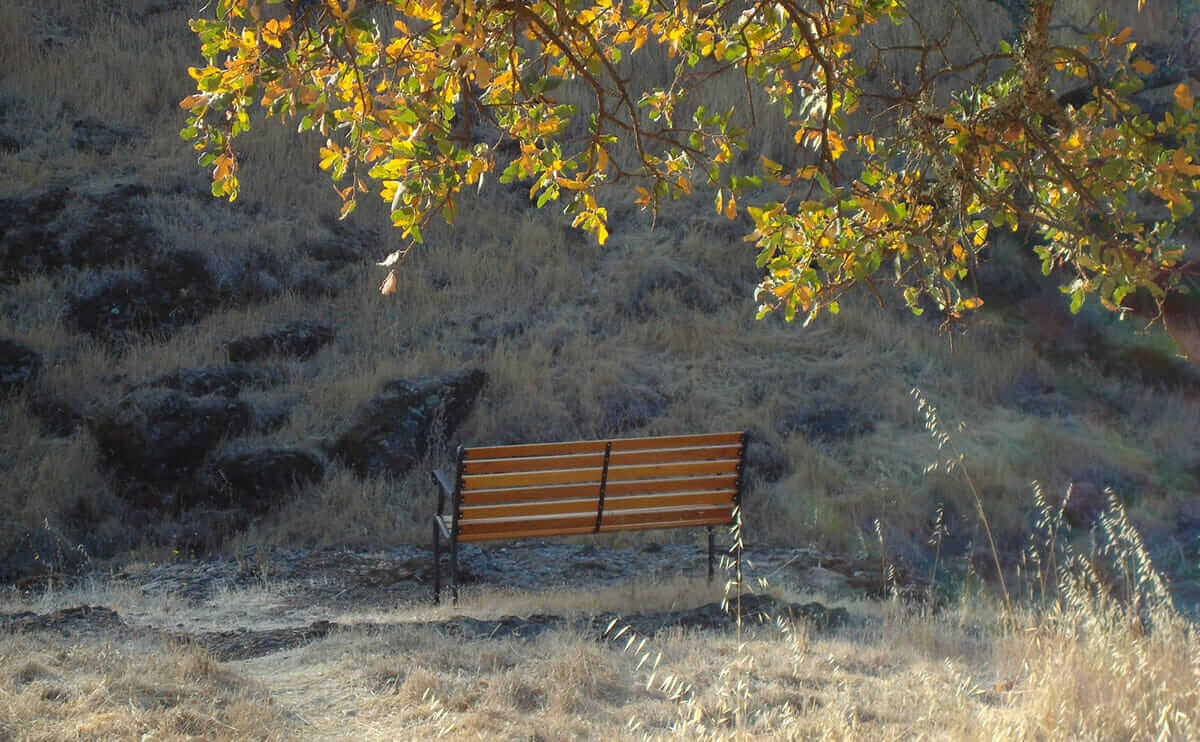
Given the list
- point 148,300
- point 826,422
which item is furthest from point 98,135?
point 826,422

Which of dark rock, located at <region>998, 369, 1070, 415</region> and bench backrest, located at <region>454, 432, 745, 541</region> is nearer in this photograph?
bench backrest, located at <region>454, 432, 745, 541</region>

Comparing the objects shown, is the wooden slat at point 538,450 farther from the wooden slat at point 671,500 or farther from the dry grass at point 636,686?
the dry grass at point 636,686

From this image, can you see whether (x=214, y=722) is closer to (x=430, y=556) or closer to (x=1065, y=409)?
(x=430, y=556)

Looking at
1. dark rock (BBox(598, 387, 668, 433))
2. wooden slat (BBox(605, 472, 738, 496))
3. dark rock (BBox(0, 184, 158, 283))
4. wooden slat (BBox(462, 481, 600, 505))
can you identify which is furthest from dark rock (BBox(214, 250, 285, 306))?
wooden slat (BBox(605, 472, 738, 496))

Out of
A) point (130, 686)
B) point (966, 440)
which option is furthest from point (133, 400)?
point (966, 440)

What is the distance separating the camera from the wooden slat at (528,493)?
6.15 metres

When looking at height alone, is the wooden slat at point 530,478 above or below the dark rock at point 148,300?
below

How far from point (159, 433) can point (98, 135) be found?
6369mm

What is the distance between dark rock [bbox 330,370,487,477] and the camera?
9180 mm

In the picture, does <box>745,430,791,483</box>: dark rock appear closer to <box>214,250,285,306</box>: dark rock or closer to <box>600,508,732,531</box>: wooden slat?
<box>600,508,732,531</box>: wooden slat

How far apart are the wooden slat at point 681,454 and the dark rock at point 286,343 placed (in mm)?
5541

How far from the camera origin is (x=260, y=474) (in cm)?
890

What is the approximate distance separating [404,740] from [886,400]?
27.4ft

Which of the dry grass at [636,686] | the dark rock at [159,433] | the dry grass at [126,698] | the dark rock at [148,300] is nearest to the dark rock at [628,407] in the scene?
the dark rock at [159,433]
